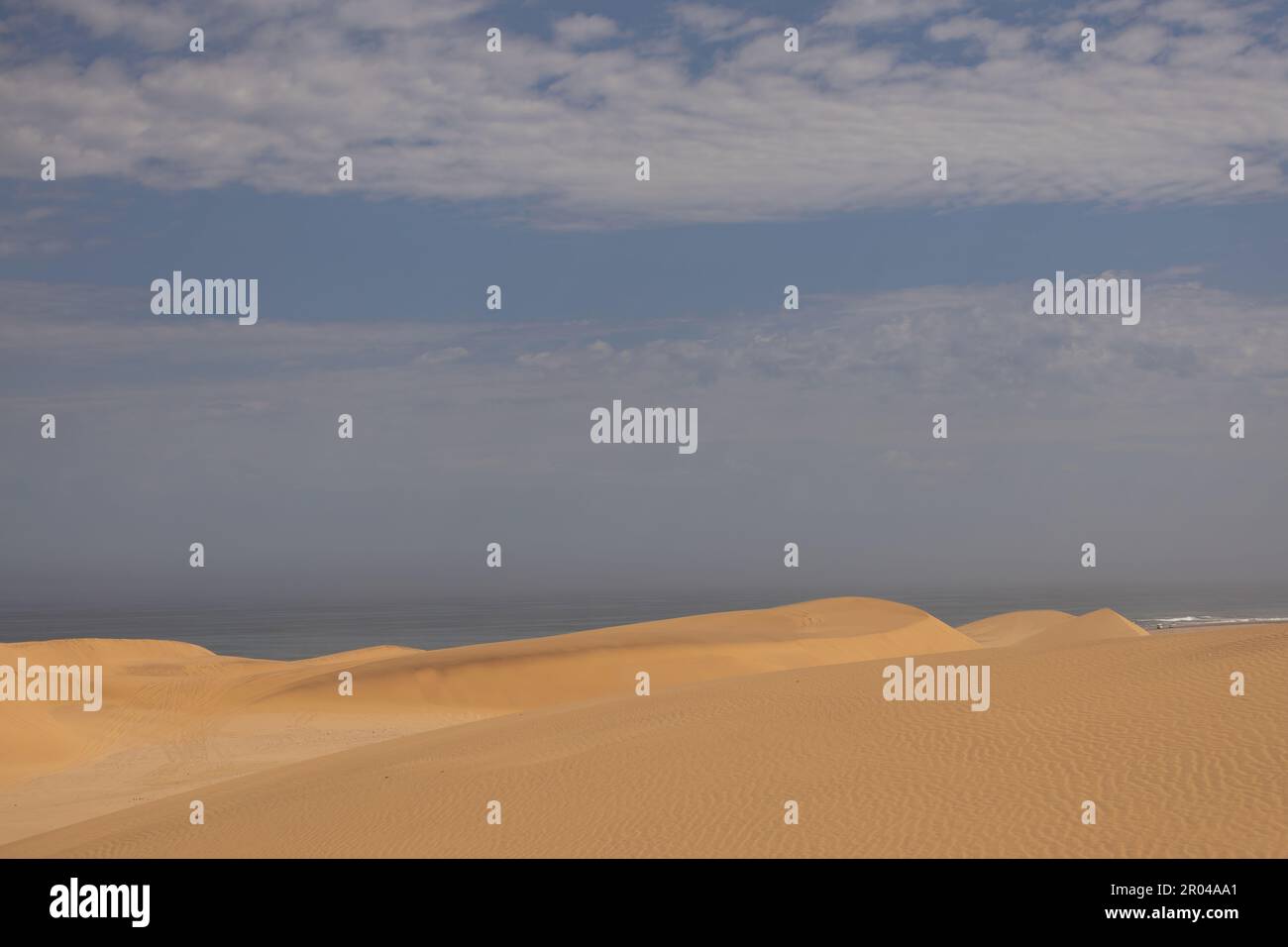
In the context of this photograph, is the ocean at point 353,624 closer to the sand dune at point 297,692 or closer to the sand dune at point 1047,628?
the sand dune at point 1047,628

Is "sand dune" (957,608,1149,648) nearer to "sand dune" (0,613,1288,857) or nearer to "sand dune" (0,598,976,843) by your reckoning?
"sand dune" (0,598,976,843)

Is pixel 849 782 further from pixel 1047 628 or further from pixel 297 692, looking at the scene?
pixel 1047 628

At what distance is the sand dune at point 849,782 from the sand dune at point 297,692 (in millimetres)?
7215

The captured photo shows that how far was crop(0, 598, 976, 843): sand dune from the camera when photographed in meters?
24.3

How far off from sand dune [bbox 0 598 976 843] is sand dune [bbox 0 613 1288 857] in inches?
284

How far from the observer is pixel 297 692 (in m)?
33.2

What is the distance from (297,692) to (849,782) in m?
24.7

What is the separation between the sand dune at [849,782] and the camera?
33.8ft

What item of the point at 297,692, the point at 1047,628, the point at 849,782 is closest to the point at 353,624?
the point at 1047,628

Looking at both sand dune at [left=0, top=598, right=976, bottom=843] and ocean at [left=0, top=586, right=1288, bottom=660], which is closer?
sand dune at [left=0, top=598, right=976, bottom=843]
